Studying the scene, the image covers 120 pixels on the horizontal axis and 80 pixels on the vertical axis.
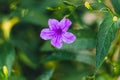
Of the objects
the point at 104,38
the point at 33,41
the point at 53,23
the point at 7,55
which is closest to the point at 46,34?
the point at 53,23

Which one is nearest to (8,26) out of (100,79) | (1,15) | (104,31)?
(1,15)

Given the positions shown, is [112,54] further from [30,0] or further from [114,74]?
[30,0]

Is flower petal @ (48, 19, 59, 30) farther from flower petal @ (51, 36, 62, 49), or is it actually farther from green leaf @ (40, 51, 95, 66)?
green leaf @ (40, 51, 95, 66)

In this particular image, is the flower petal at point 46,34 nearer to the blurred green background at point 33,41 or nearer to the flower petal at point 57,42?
the flower petal at point 57,42

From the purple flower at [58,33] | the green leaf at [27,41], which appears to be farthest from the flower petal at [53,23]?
the green leaf at [27,41]

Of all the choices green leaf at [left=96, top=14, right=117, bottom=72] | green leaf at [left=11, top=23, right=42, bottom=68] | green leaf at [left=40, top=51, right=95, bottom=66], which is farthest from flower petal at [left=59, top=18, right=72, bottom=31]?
green leaf at [left=11, top=23, right=42, bottom=68]
